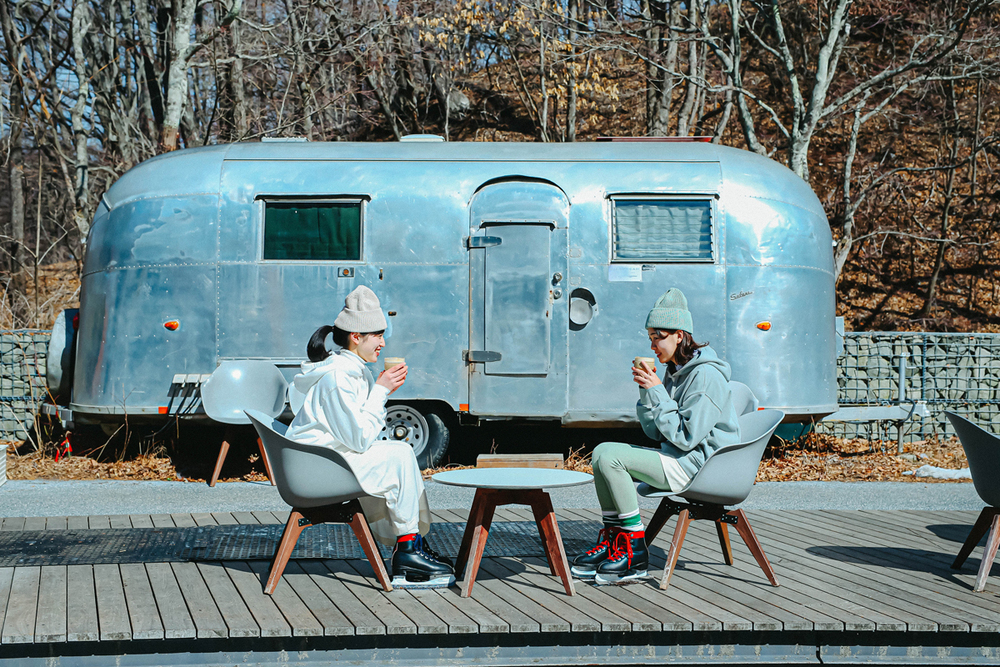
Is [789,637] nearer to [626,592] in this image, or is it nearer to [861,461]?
[626,592]

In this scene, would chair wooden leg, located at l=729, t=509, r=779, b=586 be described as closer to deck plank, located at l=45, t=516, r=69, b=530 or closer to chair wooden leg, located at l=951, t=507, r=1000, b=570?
chair wooden leg, located at l=951, t=507, r=1000, b=570

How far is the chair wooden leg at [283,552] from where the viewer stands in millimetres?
4168

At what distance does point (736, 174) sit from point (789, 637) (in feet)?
17.2

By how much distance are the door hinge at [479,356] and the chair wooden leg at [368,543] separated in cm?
395

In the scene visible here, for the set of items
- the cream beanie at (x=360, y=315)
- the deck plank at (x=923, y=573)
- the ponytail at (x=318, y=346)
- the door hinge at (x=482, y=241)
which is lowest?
the deck plank at (x=923, y=573)

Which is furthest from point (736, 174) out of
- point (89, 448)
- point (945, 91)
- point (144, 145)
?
point (945, 91)

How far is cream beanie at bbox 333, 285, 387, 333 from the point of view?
4.28m

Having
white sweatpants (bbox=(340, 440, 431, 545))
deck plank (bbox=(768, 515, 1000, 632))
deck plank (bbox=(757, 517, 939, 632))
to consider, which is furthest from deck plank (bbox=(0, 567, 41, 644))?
deck plank (bbox=(768, 515, 1000, 632))

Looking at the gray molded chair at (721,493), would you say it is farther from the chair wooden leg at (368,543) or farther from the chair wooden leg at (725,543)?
the chair wooden leg at (368,543)

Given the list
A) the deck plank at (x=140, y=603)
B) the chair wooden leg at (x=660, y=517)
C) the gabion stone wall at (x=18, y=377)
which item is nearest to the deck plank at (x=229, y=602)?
the deck plank at (x=140, y=603)

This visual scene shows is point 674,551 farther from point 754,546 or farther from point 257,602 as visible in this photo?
point 257,602

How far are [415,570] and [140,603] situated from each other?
3.88 feet

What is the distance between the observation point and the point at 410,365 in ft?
26.9

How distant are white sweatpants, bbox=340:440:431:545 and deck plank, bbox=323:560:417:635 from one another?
0.27m
